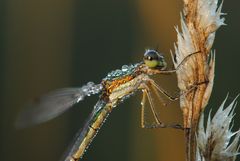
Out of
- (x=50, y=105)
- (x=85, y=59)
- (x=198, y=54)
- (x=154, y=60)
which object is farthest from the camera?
(x=85, y=59)

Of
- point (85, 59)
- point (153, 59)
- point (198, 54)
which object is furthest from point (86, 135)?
point (85, 59)

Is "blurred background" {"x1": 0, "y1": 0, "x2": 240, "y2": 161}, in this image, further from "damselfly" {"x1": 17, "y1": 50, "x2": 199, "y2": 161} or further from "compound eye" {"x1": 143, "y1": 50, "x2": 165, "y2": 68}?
"compound eye" {"x1": 143, "y1": 50, "x2": 165, "y2": 68}

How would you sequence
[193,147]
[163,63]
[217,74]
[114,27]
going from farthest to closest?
[114,27] → [217,74] → [163,63] → [193,147]

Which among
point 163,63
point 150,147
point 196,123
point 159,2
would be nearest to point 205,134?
point 196,123

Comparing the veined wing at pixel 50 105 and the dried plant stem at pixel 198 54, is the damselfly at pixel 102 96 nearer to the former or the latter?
the veined wing at pixel 50 105

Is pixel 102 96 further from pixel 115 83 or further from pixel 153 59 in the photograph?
pixel 153 59

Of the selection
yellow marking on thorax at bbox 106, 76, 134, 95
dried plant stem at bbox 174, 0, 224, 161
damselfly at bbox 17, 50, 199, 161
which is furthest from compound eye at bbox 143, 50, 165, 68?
dried plant stem at bbox 174, 0, 224, 161

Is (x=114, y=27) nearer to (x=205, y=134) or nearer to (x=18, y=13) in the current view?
(x=18, y=13)
